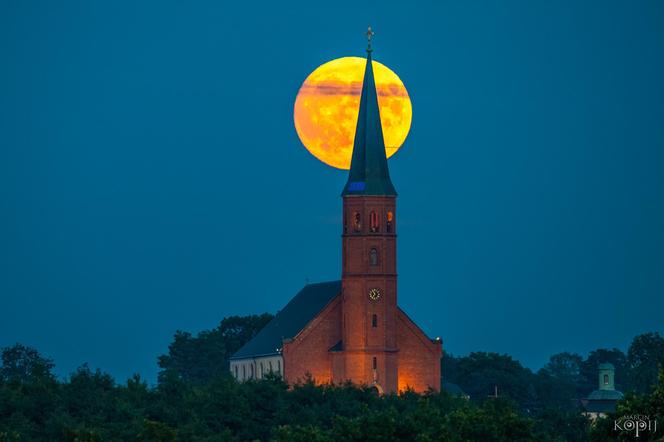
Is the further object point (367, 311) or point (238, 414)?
point (367, 311)

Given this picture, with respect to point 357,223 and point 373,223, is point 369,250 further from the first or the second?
point 357,223

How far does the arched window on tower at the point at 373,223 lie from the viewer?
157500mm

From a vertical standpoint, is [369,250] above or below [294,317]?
above

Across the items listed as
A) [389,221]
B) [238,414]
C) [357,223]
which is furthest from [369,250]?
[238,414]

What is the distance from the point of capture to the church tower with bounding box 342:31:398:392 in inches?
6166

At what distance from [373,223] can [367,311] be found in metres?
6.26

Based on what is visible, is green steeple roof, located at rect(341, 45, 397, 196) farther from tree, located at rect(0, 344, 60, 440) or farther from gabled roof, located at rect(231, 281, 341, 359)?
tree, located at rect(0, 344, 60, 440)

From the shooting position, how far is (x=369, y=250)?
158 metres

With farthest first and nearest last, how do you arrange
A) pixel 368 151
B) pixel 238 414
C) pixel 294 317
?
pixel 294 317 → pixel 368 151 → pixel 238 414

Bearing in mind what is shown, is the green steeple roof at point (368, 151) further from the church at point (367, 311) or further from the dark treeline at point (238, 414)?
the dark treeline at point (238, 414)

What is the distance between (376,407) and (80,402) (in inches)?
642

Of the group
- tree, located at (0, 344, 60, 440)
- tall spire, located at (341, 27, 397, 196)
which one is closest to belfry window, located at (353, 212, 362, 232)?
tall spire, located at (341, 27, 397, 196)

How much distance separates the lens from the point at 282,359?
15988 centimetres

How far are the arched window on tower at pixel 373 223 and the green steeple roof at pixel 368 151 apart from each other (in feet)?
5.35
